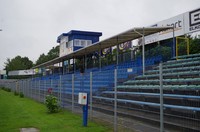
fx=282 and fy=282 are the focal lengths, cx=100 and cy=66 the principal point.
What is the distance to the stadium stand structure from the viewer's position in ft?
18.6

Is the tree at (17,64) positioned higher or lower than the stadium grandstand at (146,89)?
higher

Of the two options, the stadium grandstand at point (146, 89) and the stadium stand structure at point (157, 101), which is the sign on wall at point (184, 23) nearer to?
the stadium grandstand at point (146, 89)

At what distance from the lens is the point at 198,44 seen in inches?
711

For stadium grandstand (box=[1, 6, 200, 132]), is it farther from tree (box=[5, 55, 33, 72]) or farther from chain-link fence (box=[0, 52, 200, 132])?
tree (box=[5, 55, 33, 72])

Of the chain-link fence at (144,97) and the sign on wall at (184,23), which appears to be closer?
the chain-link fence at (144,97)

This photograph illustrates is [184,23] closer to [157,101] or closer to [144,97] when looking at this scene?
[144,97]

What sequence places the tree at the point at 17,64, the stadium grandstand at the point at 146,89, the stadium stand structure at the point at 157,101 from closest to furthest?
the stadium stand structure at the point at 157,101
the stadium grandstand at the point at 146,89
the tree at the point at 17,64

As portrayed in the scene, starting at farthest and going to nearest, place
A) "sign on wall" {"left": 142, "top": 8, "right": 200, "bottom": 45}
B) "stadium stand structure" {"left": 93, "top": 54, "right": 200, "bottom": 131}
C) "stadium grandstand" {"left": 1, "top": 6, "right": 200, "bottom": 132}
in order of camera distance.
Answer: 1. "sign on wall" {"left": 142, "top": 8, "right": 200, "bottom": 45}
2. "stadium grandstand" {"left": 1, "top": 6, "right": 200, "bottom": 132}
3. "stadium stand structure" {"left": 93, "top": 54, "right": 200, "bottom": 131}

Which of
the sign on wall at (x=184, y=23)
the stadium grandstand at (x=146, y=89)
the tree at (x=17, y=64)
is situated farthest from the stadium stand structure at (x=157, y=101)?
the tree at (x=17, y=64)

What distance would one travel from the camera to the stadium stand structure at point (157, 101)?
568 cm

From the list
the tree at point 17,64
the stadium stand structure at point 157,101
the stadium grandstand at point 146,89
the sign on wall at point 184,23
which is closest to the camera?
the stadium stand structure at point 157,101

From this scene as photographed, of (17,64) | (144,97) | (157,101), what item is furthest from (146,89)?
(17,64)

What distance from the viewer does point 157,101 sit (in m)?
6.81

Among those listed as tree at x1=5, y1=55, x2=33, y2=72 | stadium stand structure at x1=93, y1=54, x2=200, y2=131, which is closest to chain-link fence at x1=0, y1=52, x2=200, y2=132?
stadium stand structure at x1=93, y1=54, x2=200, y2=131
